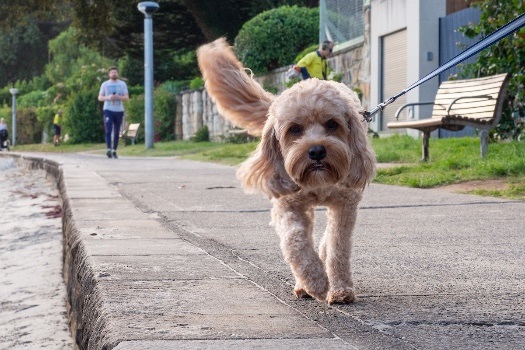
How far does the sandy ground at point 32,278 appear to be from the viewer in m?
4.47

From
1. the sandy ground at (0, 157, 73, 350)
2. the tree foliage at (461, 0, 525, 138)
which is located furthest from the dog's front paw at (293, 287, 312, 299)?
the tree foliage at (461, 0, 525, 138)

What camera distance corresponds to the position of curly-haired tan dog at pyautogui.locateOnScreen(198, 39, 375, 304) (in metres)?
3.48

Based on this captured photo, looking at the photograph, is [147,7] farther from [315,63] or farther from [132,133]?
[315,63]

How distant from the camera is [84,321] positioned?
3.53m

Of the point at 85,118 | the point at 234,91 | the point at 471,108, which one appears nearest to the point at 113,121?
the point at 471,108

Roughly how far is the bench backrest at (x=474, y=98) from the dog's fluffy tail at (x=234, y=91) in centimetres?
676

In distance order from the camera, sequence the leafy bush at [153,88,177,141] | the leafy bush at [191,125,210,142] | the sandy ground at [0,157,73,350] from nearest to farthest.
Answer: the sandy ground at [0,157,73,350] → the leafy bush at [191,125,210,142] → the leafy bush at [153,88,177,141]

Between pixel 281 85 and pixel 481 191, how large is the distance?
1696 cm

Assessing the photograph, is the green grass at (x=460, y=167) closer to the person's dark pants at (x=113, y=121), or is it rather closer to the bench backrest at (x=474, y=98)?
the bench backrest at (x=474, y=98)

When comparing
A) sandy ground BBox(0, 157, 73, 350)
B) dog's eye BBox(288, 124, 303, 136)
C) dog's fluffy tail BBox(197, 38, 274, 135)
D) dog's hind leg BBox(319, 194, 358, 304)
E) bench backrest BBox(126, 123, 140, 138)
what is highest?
Answer: dog's fluffy tail BBox(197, 38, 274, 135)

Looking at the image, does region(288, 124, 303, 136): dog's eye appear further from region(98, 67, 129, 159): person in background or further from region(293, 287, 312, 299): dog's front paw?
region(98, 67, 129, 159): person in background

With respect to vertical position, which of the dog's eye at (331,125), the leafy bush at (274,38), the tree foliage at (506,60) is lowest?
the dog's eye at (331,125)

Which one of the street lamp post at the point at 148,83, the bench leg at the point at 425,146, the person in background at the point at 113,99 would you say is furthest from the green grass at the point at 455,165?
the street lamp post at the point at 148,83

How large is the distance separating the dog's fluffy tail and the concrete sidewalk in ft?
2.02
